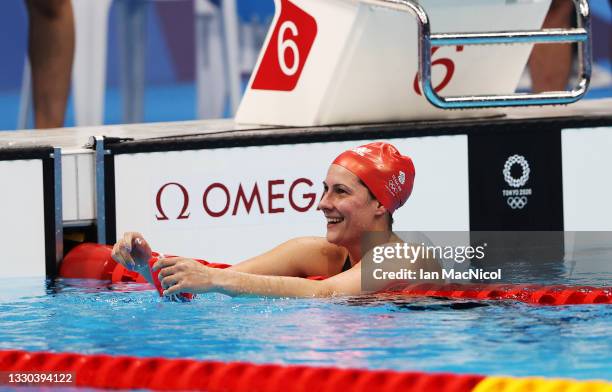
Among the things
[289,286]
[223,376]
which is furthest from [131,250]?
[223,376]

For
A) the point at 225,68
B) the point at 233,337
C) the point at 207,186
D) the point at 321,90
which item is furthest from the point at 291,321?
the point at 225,68

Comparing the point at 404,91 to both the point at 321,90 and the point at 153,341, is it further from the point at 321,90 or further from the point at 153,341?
the point at 153,341

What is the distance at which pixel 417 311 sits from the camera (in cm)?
419

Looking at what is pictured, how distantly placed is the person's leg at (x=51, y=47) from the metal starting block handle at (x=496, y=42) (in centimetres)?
136

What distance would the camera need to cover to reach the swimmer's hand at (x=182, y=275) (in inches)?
157

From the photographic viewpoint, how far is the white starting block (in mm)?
5348

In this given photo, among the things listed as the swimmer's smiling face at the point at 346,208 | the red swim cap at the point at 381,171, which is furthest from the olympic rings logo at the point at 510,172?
the swimmer's smiling face at the point at 346,208

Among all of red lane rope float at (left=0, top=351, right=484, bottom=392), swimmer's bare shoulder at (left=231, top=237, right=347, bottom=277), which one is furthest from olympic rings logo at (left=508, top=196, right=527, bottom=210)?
red lane rope float at (left=0, top=351, right=484, bottom=392)

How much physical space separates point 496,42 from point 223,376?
2352 millimetres

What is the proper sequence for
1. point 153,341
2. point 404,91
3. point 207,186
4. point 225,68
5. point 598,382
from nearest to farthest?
point 598,382
point 153,341
point 207,186
point 404,91
point 225,68

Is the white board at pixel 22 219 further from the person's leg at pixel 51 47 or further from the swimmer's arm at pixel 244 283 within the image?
the swimmer's arm at pixel 244 283

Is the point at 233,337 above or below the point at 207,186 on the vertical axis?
below

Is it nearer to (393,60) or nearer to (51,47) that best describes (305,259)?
(393,60)

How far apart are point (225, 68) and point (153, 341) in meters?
4.42
